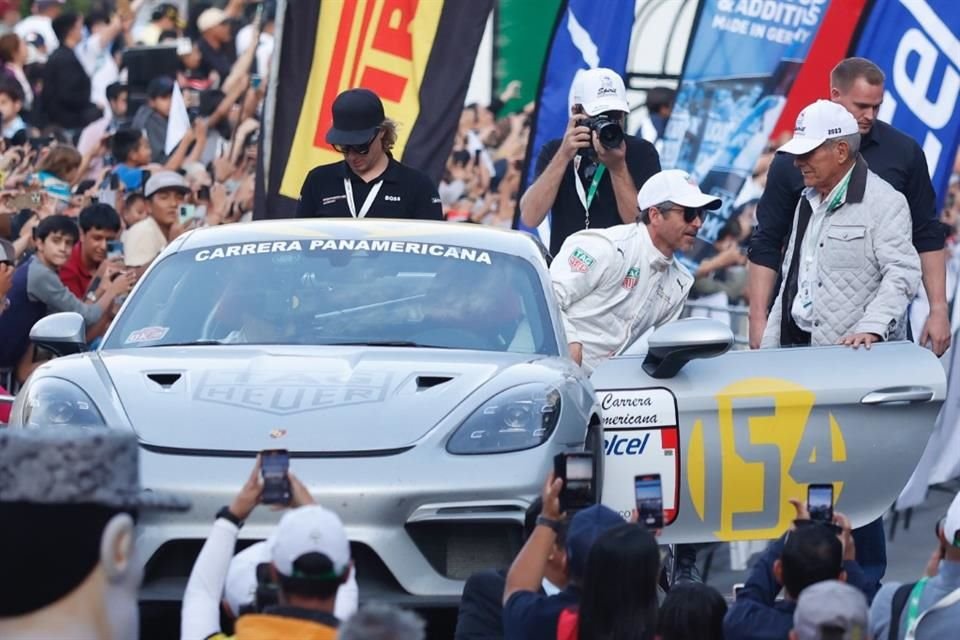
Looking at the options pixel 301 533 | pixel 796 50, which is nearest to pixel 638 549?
pixel 301 533

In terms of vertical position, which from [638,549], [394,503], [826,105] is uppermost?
[826,105]

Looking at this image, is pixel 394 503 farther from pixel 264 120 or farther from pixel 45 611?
pixel 264 120

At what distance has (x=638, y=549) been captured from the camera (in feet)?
16.5

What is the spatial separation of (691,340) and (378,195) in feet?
9.15

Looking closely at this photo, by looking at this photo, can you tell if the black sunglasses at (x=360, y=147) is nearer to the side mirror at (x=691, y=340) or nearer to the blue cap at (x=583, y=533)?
the side mirror at (x=691, y=340)

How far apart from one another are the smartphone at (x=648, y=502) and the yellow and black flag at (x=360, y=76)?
569 cm

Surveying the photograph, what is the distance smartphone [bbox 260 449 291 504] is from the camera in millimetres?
5082

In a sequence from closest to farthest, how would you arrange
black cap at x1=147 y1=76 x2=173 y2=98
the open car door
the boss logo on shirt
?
the open car door
the boss logo on shirt
black cap at x1=147 y1=76 x2=173 y2=98

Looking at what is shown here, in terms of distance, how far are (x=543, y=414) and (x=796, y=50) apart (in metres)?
7.66

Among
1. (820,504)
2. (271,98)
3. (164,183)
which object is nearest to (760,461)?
(820,504)

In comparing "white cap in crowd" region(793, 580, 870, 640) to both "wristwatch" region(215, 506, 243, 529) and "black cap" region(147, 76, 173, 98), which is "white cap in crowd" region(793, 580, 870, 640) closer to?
"wristwatch" region(215, 506, 243, 529)

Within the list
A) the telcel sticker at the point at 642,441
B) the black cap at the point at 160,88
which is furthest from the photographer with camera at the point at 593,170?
the black cap at the point at 160,88

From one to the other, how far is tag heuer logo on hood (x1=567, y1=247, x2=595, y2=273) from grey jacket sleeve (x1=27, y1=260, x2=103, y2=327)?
9.85 feet

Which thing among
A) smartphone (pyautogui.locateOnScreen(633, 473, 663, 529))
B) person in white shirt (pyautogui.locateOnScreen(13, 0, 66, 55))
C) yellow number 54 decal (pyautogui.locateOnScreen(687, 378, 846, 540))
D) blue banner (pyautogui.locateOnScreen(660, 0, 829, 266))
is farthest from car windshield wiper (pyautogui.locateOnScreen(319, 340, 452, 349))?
person in white shirt (pyautogui.locateOnScreen(13, 0, 66, 55))
